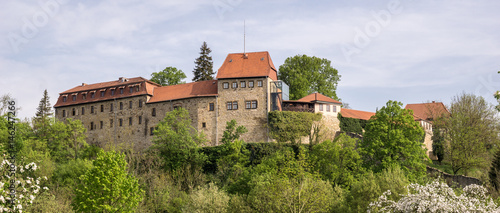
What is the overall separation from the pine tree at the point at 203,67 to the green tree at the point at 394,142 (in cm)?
3130

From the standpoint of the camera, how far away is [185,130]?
5247cm

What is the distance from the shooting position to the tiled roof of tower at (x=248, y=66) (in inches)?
2160

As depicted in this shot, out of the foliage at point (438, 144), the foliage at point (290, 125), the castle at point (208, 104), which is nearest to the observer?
the foliage at point (290, 125)

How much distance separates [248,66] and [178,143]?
11152mm

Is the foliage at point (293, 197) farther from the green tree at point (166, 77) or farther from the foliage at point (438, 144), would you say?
the green tree at point (166, 77)

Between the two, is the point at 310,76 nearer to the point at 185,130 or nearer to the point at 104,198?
the point at 185,130

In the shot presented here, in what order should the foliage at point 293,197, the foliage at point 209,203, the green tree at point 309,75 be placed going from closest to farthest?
the foliage at point 293,197 → the foliage at point 209,203 → the green tree at point 309,75

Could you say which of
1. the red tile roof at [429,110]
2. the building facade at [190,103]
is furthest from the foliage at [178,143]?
the red tile roof at [429,110]

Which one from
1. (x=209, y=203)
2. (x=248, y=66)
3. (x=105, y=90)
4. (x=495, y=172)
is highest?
(x=248, y=66)

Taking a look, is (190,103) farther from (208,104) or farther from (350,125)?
(350,125)

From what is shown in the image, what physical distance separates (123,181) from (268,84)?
24.3 metres

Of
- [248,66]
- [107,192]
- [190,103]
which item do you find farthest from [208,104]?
[107,192]

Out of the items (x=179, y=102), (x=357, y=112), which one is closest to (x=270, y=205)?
(x=179, y=102)

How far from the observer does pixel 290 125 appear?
53.3 meters
